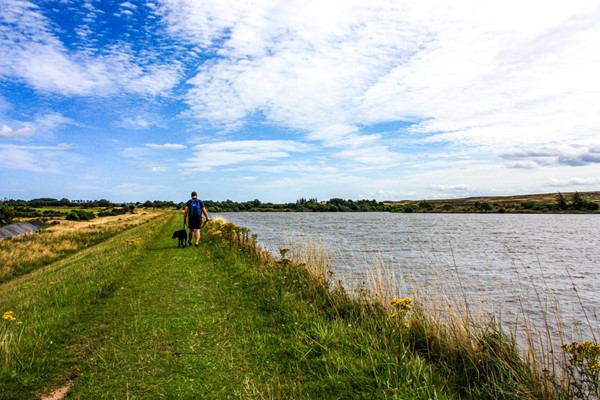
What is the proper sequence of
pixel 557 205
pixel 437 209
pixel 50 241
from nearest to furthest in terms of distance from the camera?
1. pixel 50 241
2. pixel 557 205
3. pixel 437 209

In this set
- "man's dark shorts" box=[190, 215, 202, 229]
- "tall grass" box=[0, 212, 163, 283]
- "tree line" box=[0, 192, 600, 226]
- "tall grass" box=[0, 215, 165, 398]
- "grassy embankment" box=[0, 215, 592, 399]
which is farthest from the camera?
"tree line" box=[0, 192, 600, 226]

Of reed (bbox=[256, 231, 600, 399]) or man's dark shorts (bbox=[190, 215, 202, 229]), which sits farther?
man's dark shorts (bbox=[190, 215, 202, 229])

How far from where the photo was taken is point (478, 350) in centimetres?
520

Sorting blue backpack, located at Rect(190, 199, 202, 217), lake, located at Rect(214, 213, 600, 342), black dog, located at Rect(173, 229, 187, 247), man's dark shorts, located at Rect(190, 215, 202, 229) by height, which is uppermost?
blue backpack, located at Rect(190, 199, 202, 217)

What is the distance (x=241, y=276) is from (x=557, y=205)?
98.8m

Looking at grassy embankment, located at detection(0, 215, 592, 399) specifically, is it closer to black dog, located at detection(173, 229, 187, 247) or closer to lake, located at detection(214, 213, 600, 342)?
lake, located at detection(214, 213, 600, 342)

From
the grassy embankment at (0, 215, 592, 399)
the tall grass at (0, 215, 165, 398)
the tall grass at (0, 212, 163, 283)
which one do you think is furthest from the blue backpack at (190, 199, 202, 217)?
the tall grass at (0, 212, 163, 283)

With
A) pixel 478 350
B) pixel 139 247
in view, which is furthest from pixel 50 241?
pixel 478 350

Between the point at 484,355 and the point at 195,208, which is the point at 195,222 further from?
the point at 484,355

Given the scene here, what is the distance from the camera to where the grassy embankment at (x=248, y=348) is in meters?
4.46

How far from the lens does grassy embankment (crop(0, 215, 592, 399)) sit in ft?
14.6

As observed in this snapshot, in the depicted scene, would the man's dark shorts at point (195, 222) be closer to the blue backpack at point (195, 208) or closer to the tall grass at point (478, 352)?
the blue backpack at point (195, 208)

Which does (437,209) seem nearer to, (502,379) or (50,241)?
(50,241)

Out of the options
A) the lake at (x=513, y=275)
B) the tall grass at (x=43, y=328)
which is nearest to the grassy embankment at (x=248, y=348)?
the tall grass at (x=43, y=328)
